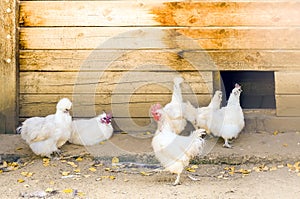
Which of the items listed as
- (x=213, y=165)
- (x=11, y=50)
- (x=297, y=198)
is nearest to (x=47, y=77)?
(x=11, y=50)

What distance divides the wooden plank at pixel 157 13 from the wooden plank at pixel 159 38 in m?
0.07

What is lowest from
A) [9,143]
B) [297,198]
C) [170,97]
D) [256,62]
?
[297,198]

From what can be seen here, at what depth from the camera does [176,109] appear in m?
5.59

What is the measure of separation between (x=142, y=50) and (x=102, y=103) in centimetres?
80

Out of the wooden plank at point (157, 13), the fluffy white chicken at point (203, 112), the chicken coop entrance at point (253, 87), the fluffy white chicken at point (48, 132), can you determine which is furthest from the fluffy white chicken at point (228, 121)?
the chicken coop entrance at point (253, 87)

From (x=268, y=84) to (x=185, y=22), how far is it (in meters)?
2.44

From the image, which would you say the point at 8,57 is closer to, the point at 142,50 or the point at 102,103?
the point at 102,103

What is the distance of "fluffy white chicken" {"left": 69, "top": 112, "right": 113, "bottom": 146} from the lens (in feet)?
18.3

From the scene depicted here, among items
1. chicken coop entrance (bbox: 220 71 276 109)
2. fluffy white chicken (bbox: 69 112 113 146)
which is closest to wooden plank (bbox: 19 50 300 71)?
fluffy white chicken (bbox: 69 112 113 146)

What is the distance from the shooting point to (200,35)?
5.78 m

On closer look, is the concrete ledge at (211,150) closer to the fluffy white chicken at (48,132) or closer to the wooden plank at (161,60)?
the fluffy white chicken at (48,132)

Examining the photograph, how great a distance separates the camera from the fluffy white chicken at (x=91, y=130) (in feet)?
18.3

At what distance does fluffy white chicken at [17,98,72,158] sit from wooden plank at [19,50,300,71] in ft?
2.37

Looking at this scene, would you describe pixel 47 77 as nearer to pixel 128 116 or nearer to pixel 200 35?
pixel 128 116
